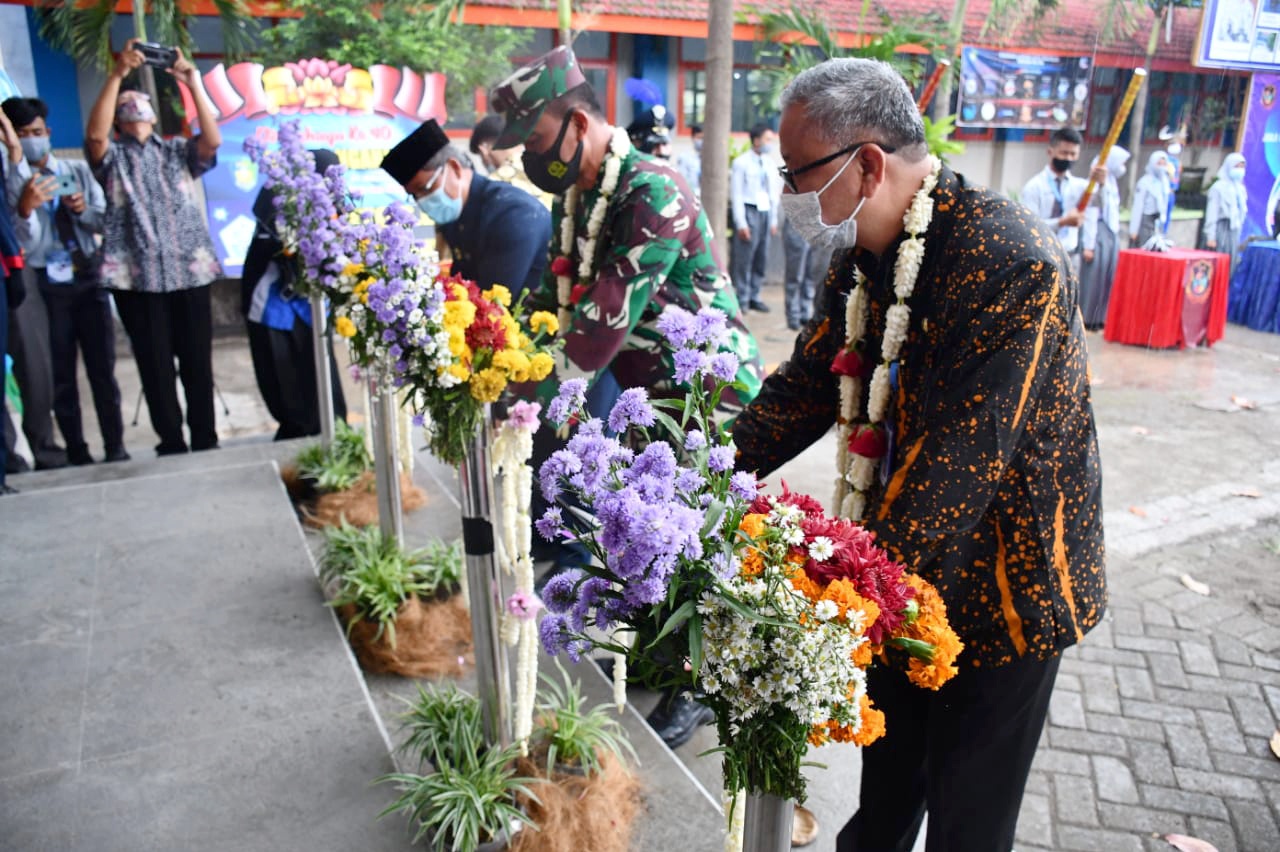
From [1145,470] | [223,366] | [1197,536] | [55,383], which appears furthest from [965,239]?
[223,366]

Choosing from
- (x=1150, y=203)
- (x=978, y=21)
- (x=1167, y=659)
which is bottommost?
(x=1167, y=659)

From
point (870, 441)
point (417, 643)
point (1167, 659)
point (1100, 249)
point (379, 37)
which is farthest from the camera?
point (1100, 249)

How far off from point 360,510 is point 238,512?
1.77 feet

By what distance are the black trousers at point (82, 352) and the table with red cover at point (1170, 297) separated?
9016 mm

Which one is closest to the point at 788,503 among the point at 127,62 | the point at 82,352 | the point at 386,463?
the point at 386,463

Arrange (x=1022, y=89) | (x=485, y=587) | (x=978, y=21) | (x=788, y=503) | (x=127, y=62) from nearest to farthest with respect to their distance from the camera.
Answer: (x=788, y=503)
(x=485, y=587)
(x=127, y=62)
(x=978, y=21)
(x=1022, y=89)

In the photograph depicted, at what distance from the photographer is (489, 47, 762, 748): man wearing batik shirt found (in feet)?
9.24

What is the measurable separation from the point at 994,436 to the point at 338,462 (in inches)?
156

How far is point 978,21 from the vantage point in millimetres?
9078

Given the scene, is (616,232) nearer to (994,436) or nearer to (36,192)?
(994,436)

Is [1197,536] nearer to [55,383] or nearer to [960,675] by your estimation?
[960,675]

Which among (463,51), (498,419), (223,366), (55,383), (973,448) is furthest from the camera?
(463,51)

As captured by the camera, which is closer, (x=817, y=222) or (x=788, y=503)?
(x=788, y=503)

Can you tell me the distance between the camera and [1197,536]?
4914 millimetres
